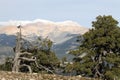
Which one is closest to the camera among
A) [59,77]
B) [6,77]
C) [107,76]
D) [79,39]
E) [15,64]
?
[6,77]

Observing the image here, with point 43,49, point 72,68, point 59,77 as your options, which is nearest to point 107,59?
point 72,68

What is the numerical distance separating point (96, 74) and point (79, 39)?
1090 centimetres

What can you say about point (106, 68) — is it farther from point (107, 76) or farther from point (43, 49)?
point (43, 49)

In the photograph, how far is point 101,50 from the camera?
66688 mm

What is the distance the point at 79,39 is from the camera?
7156 cm

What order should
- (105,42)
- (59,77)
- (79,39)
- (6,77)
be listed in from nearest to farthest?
(6,77)
(59,77)
(105,42)
(79,39)

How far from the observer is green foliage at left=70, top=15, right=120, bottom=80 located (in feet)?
208

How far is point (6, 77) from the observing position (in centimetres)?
2016

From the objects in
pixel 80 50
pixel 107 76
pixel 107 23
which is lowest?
pixel 107 76

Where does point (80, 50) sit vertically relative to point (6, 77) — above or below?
above

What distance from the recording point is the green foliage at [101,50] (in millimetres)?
63531

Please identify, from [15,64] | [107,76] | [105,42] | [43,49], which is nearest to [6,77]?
[15,64]

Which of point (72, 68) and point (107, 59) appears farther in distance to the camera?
point (72, 68)

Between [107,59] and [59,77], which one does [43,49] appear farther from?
[59,77]
